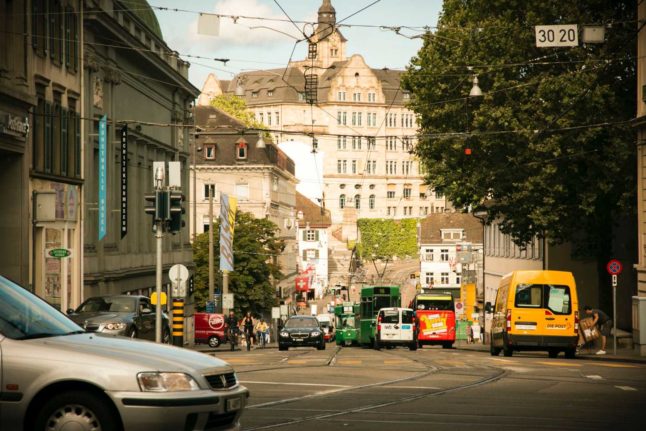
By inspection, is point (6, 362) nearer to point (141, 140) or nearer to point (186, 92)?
point (141, 140)

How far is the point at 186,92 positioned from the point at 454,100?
23713 mm

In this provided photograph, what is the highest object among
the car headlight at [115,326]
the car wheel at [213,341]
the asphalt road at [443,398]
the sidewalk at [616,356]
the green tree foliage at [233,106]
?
the green tree foliage at [233,106]

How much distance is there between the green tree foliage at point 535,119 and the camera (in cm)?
4244

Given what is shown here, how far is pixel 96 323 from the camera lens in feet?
88.3

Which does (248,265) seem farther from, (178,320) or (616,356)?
(178,320)

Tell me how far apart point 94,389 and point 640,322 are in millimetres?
26428

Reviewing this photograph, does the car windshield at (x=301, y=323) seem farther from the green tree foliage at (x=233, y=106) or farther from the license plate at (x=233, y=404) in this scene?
the green tree foliage at (x=233, y=106)

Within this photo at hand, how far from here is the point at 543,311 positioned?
33562 mm

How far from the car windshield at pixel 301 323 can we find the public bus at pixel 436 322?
7.56 meters

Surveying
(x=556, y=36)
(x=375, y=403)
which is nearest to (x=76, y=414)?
(x=375, y=403)

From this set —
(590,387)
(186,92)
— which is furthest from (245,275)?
(590,387)

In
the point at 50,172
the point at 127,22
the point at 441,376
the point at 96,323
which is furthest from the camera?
the point at 127,22

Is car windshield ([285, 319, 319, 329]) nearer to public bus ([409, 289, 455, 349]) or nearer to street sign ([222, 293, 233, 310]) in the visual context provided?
public bus ([409, 289, 455, 349])

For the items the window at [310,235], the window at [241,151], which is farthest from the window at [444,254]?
the window at [241,151]
